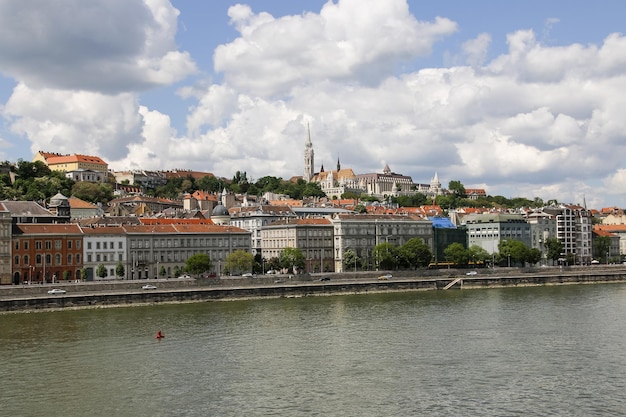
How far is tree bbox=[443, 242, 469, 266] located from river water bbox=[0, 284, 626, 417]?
3904 centimetres

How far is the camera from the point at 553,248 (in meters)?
104

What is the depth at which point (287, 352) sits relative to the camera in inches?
1383

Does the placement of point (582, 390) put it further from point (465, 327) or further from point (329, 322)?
point (329, 322)

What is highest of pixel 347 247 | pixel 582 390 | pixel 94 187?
pixel 94 187

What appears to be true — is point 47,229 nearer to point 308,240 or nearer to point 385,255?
point 308,240

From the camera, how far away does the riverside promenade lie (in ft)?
179

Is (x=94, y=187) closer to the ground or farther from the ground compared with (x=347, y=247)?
farther from the ground

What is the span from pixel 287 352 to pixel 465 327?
12.0 meters

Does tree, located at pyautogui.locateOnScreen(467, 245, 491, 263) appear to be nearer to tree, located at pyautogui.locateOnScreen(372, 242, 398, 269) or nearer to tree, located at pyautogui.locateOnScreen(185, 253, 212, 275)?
tree, located at pyautogui.locateOnScreen(372, 242, 398, 269)

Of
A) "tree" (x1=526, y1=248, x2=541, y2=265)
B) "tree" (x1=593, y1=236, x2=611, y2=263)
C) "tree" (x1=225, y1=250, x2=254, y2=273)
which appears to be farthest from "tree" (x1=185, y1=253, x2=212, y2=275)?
"tree" (x1=593, y1=236, x2=611, y2=263)

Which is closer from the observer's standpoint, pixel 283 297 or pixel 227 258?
pixel 283 297

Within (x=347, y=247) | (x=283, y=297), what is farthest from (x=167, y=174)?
(x=283, y=297)

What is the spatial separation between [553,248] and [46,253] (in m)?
65.8

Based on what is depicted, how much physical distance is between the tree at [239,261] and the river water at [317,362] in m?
23.2
